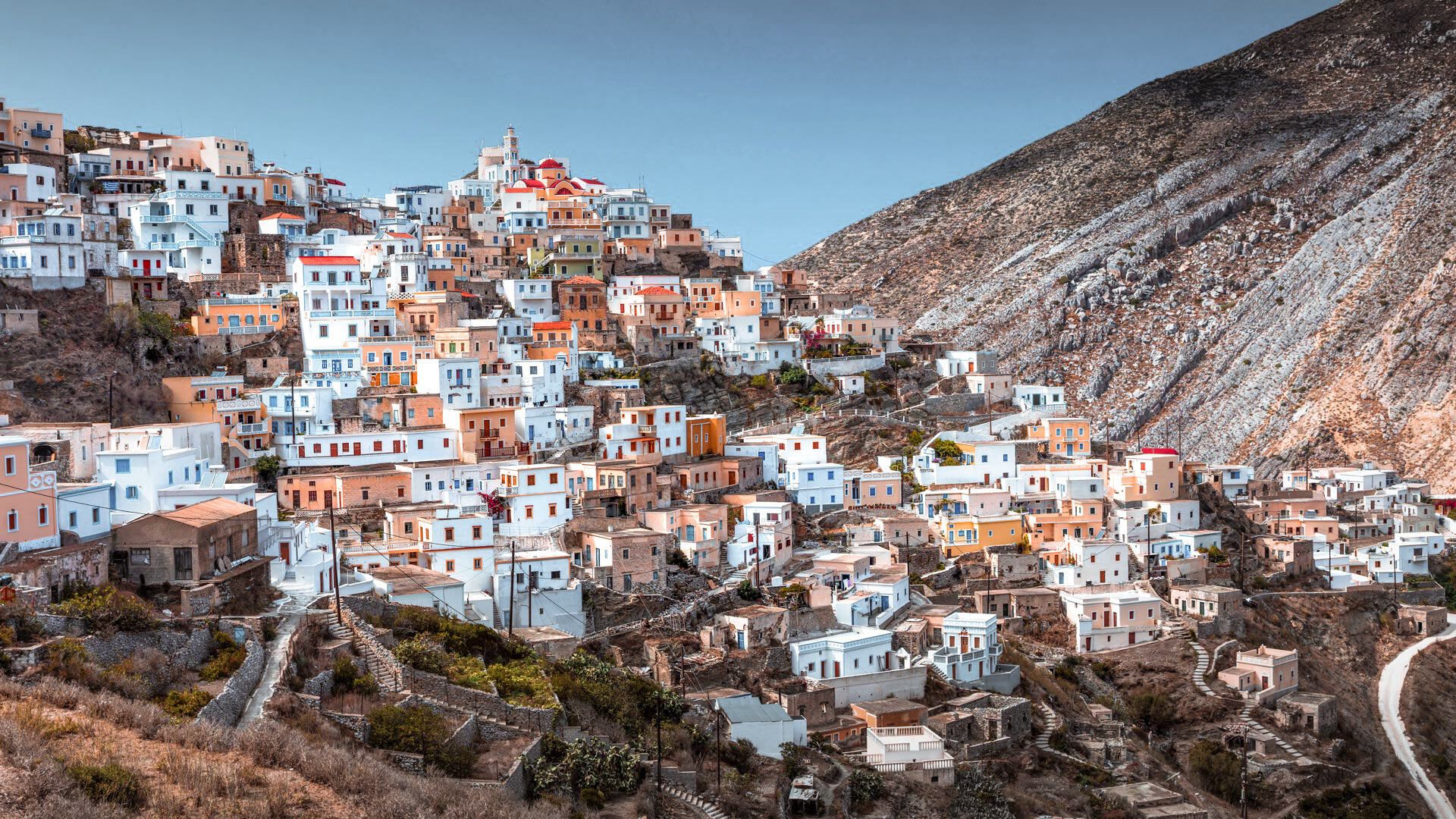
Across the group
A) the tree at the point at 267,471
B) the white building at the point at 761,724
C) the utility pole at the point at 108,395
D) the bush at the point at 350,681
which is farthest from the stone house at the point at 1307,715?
the utility pole at the point at 108,395

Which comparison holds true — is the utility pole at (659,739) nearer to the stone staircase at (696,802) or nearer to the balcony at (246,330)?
the stone staircase at (696,802)

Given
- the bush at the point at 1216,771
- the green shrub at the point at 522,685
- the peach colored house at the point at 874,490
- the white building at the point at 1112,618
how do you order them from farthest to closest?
the peach colored house at the point at 874,490
the white building at the point at 1112,618
the bush at the point at 1216,771
the green shrub at the point at 522,685

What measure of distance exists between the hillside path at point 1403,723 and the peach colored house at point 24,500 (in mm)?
33307

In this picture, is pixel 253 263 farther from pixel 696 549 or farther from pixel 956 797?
pixel 956 797

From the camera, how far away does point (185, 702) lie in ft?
66.6

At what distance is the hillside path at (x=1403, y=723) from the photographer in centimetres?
3903

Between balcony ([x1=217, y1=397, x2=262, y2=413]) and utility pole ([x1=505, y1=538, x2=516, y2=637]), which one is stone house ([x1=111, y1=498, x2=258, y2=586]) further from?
balcony ([x1=217, y1=397, x2=262, y2=413])

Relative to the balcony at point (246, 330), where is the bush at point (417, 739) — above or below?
below

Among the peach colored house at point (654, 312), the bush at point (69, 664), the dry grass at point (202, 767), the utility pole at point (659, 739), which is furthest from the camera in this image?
the peach colored house at point (654, 312)

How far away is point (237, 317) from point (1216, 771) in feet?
103

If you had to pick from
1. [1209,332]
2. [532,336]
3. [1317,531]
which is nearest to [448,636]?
[532,336]

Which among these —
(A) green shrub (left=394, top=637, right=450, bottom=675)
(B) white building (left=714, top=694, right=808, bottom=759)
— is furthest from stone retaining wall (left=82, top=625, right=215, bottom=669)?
(B) white building (left=714, top=694, right=808, bottom=759)

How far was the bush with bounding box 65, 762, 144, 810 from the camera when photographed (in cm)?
1555

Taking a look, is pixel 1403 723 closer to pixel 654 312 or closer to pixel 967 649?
pixel 967 649
